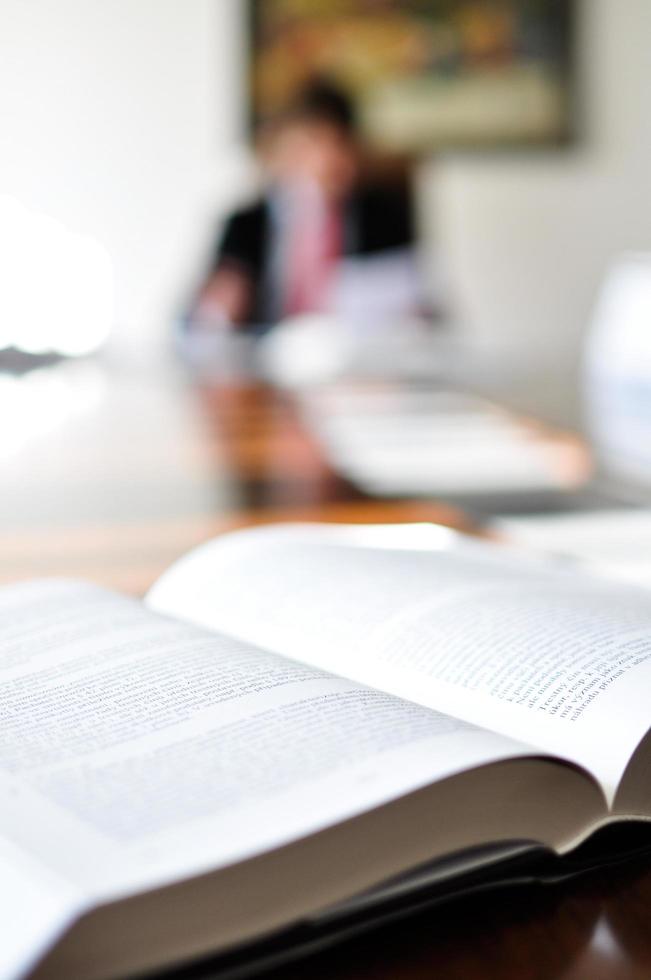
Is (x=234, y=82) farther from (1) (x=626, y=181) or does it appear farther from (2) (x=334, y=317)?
(1) (x=626, y=181)

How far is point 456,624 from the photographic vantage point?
434mm

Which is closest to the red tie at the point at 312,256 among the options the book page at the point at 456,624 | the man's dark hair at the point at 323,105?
the man's dark hair at the point at 323,105

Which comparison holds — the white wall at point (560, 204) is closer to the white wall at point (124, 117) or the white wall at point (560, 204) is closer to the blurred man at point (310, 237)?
the blurred man at point (310, 237)

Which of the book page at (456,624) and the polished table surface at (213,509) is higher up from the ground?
the book page at (456,624)

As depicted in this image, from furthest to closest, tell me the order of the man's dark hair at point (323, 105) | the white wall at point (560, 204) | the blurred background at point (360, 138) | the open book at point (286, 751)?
the white wall at point (560, 204) < the man's dark hair at point (323, 105) < the blurred background at point (360, 138) < the open book at point (286, 751)

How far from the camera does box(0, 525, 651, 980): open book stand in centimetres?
26

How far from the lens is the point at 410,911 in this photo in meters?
0.30

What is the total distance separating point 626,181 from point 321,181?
1202mm

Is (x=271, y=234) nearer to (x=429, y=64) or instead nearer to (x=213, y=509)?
(x=429, y=64)

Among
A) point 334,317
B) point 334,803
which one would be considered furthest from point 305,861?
point 334,317

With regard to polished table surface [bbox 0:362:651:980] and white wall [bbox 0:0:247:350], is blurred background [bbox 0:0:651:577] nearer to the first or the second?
white wall [bbox 0:0:247:350]

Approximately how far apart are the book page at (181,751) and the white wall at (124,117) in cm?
348

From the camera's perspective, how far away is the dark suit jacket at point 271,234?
3352 millimetres

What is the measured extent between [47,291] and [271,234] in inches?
29.4
